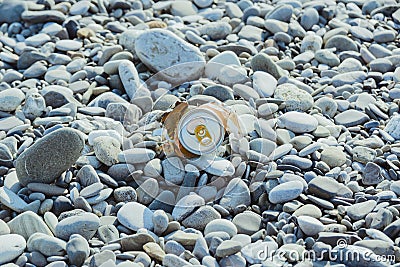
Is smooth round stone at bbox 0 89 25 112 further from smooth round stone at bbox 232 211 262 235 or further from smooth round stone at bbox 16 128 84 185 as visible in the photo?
smooth round stone at bbox 232 211 262 235

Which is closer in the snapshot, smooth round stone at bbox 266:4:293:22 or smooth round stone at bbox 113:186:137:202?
smooth round stone at bbox 113:186:137:202

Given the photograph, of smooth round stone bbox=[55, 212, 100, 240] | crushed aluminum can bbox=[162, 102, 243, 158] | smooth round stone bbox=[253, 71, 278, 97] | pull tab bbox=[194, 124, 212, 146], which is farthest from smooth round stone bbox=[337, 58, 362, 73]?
smooth round stone bbox=[55, 212, 100, 240]

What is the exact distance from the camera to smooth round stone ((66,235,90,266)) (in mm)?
2104

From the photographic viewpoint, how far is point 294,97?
2.92m

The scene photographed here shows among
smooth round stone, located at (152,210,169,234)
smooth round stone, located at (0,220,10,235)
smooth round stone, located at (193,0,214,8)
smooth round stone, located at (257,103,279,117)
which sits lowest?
smooth round stone, located at (0,220,10,235)

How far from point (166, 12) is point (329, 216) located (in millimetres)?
2135

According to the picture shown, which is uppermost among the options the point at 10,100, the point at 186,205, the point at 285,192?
the point at 285,192

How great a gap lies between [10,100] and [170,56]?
823 millimetres

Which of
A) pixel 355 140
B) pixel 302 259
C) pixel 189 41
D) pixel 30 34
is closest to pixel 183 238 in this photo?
pixel 302 259

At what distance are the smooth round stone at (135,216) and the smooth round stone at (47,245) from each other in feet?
0.82

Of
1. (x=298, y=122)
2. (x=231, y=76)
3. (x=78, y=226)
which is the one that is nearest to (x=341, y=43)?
(x=231, y=76)

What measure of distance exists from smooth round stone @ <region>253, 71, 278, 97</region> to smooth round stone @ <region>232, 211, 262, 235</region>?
813mm

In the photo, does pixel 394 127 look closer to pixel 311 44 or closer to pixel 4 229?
pixel 311 44

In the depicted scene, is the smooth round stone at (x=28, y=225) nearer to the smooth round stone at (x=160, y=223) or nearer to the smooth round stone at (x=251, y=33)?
the smooth round stone at (x=160, y=223)
